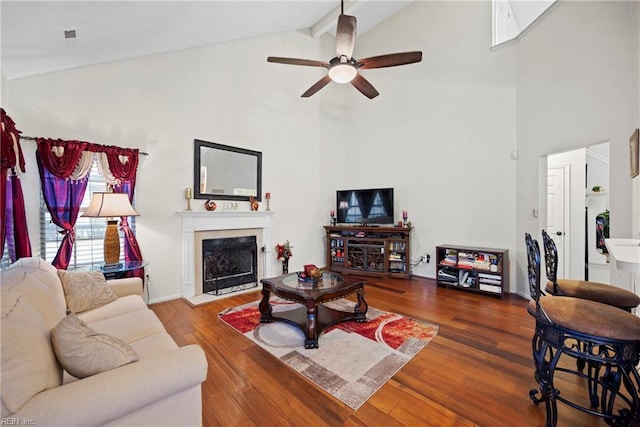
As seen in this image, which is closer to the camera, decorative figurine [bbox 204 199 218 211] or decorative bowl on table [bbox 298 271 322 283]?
decorative bowl on table [bbox 298 271 322 283]

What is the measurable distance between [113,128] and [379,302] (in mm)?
3945

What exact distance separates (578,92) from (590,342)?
296 centimetres

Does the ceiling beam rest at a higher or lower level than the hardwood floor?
higher

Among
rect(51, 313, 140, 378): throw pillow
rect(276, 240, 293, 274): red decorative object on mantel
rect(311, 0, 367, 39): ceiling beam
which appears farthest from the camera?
rect(276, 240, 293, 274): red decorative object on mantel

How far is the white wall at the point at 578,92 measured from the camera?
248 centimetres

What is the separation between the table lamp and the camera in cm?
270

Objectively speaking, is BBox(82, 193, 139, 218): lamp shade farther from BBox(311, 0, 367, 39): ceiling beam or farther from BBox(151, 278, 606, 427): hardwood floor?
BBox(311, 0, 367, 39): ceiling beam

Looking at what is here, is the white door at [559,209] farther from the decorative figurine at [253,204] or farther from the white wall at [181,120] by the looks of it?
the decorative figurine at [253,204]

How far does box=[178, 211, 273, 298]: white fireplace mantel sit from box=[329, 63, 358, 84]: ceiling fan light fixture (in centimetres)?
246

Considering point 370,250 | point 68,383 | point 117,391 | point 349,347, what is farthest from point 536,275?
point 370,250

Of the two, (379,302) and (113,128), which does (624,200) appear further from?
(113,128)

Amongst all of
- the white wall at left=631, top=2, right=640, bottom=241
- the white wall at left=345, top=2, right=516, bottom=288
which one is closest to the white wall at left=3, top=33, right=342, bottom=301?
the white wall at left=345, top=2, right=516, bottom=288

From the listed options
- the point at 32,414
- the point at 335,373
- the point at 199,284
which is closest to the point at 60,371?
the point at 32,414

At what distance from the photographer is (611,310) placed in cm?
147
